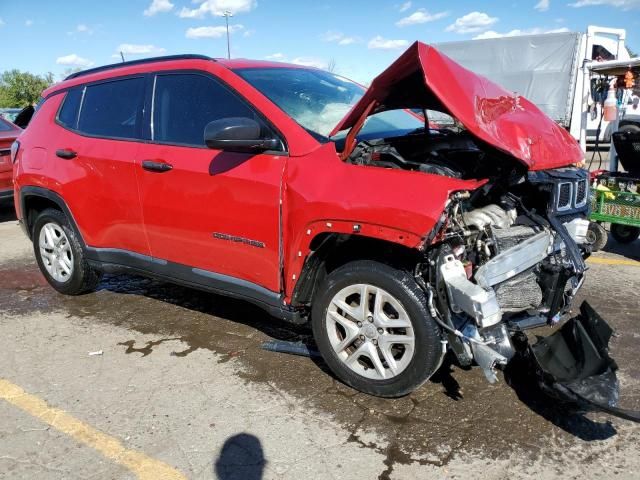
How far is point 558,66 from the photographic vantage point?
47.8 feet

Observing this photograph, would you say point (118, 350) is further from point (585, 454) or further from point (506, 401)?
point (585, 454)

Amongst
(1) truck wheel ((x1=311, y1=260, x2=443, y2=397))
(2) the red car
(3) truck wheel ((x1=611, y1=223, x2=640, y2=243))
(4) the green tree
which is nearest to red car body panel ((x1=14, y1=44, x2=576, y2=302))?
(1) truck wheel ((x1=311, y1=260, x2=443, y2=397))

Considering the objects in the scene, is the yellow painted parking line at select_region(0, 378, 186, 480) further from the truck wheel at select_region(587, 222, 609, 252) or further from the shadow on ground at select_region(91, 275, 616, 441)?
the truck wheel at select_region(587, 222, 609, 252)

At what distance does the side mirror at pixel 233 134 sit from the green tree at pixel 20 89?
127 ft

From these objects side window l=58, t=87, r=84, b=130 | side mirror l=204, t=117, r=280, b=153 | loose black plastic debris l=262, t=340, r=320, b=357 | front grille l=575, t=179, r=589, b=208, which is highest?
side window l=58, t=87, r=84, b=130

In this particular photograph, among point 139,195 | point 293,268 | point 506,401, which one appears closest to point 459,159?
point 293,268

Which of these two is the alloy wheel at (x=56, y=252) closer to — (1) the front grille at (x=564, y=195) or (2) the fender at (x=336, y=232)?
(2) the fender at (x=336, y=232)

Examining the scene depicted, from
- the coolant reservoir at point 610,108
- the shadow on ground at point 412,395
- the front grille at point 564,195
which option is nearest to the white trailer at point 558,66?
the coolant reservoir at point 610,108

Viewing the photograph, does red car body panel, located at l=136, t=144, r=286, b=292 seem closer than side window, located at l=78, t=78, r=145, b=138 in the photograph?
Yes

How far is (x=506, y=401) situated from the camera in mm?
3088

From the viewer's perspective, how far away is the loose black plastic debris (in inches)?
141

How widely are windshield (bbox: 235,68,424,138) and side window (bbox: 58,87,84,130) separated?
1.68 m

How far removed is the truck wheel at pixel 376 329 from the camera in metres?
2.84

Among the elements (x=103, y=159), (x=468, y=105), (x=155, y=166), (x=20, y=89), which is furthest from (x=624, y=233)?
(x=20, y=89)
